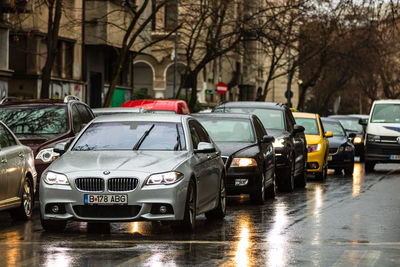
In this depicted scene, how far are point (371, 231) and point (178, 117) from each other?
2907 mm

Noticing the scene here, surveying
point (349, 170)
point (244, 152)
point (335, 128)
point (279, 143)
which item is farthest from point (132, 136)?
point (335, 128)

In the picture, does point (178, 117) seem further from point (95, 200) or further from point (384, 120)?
point (384, 120)

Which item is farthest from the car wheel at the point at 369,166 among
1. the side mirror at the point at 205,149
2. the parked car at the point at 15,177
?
the side mirror at the point at 205,149

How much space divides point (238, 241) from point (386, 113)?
18803mm

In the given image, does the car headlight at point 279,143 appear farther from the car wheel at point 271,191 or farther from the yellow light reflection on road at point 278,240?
the yellow light reflection on road at point 278,240

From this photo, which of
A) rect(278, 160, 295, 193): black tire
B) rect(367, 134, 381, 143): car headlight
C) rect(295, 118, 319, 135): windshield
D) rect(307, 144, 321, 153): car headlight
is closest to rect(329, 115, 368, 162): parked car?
rect(367, 134, 381, 143): car headlight

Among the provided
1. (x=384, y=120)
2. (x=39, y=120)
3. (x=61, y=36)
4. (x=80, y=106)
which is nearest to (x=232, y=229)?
(x=39, y=120)

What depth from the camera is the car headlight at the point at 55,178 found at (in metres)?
12.2

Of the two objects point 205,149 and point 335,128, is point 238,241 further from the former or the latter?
point 335,128

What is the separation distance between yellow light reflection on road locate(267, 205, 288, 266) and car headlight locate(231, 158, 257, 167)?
50.7 inches

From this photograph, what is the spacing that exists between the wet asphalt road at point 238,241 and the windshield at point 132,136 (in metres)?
1.02

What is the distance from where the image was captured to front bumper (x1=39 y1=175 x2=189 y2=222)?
11.9 metres

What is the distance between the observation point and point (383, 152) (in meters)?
29.3

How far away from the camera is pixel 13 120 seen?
17.6 metres
